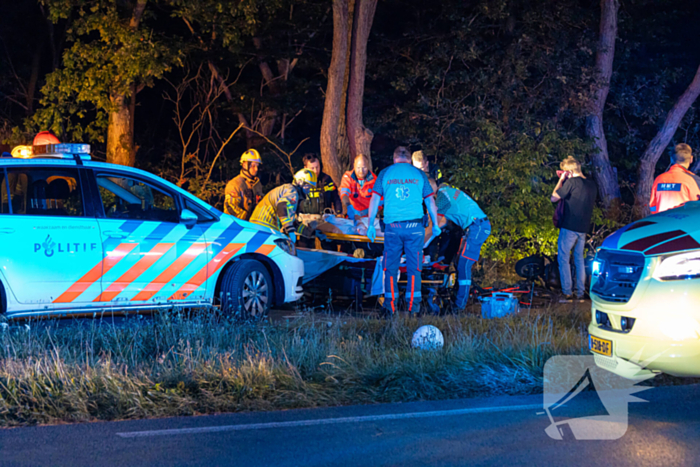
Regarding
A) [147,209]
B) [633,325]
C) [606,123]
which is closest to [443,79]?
[606,123]

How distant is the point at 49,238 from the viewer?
7.70m

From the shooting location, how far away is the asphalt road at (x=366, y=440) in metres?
4.48

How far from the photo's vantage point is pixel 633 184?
1938 centimetres

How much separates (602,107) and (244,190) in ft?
30.2

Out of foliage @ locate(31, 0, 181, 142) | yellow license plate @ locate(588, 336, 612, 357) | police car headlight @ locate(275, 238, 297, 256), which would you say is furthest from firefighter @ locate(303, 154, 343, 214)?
yellow license plate @ locate(588, 336, 612, 357)

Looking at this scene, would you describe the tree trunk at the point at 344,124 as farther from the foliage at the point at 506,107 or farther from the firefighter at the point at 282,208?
the firefighter at the point at 282,208

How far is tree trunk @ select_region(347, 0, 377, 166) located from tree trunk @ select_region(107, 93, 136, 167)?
4981 millimetres

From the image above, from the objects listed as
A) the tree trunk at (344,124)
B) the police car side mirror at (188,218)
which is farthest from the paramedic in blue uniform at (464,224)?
the tree trunk at (344,124)

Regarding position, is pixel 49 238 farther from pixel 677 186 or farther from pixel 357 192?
pixel 677 186

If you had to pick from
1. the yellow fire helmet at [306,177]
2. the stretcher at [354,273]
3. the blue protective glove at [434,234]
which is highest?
the yellow fire helmet at [306,177]

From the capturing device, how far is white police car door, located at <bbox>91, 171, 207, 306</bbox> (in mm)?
8031

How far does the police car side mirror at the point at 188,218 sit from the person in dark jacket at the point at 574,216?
17.4 ft

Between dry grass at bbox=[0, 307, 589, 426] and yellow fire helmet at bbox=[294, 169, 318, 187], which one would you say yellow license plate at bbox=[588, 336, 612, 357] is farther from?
yellow fire helmet at bbox=[294, 169, 318, 187]

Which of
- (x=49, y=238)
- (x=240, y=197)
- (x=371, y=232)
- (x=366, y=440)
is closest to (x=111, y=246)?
(x=49, y=238)
